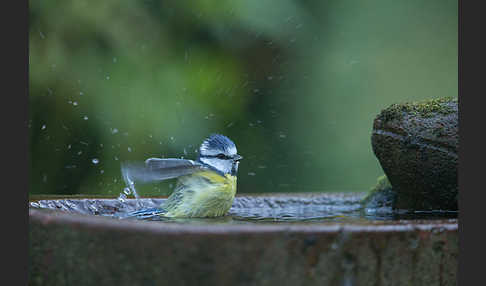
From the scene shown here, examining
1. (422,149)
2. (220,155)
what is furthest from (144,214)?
(422,149)

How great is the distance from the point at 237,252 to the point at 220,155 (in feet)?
5.32

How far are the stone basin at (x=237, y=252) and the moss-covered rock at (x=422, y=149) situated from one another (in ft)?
2.71

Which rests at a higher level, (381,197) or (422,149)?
(422,149)

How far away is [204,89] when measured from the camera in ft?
13.8

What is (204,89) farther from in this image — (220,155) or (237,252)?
(237,252)

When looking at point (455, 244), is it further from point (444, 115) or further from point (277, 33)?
point (277, 33)

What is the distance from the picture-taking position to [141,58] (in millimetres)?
4035

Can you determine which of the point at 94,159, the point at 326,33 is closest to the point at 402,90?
the point at 326,33

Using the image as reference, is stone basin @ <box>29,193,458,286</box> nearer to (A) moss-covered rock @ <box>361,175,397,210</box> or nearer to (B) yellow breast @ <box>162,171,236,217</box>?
(B) yellow breast @ <box>162,171,236,217</box>

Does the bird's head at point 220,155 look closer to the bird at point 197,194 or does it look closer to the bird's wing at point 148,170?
the bird at point 197,194

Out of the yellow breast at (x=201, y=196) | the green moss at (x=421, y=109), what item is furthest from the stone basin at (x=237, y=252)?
the yellow breast at (x=201, y=196)

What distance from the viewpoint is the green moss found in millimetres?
2765

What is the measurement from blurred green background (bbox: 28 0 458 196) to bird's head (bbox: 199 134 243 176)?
0.79 metres

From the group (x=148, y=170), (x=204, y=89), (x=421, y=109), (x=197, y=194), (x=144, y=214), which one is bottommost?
(x=144, y=214)
